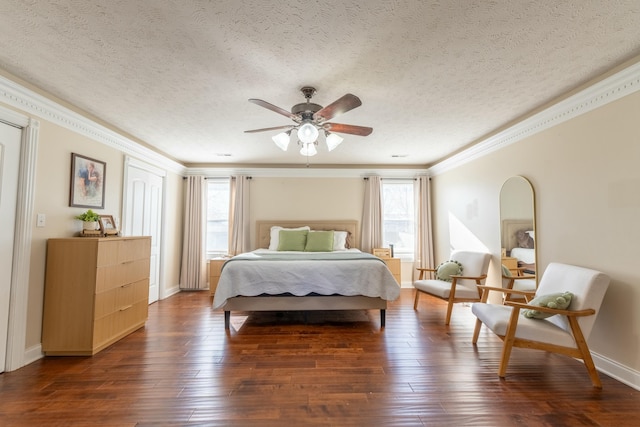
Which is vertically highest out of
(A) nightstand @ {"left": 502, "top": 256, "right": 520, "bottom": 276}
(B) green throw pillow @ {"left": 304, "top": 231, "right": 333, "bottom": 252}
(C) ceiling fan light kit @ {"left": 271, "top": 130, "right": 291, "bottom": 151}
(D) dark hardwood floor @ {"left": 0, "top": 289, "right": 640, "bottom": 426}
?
(C) ceiling fan light kit @ {"left": 271, "top": 130, "right": 291, "bottom": 151}

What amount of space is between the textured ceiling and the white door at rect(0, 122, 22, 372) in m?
0.56

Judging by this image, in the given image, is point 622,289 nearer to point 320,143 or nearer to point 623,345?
point 623,345

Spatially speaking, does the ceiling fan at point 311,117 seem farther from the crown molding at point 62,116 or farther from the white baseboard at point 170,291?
the white baseboard at point 170,291

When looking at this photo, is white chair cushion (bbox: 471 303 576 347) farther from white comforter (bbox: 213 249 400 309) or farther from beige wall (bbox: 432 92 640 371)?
white comforter (bbox: 213 249 400 309)

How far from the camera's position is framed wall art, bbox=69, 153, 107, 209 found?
2920 millimetres

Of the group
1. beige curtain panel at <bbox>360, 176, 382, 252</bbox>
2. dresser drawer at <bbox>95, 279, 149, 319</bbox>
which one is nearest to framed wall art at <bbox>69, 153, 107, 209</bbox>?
dresser drawer at <bbox>95, 279, 149, 319</bbox>

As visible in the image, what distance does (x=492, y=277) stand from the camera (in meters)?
3.78

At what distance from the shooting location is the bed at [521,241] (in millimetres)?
3086

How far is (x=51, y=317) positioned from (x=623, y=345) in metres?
4.81

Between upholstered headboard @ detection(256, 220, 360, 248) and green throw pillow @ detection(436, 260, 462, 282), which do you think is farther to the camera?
upholstered headboard @ detection(256, 220, 360, 248)

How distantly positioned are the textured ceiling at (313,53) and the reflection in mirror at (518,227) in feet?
2.68

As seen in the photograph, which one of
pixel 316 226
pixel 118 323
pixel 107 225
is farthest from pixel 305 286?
pixel 107 225

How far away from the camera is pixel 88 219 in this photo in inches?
115

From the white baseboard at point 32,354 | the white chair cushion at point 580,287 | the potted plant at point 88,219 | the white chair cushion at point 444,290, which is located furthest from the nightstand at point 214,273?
the white chair cushion at point 580,287
